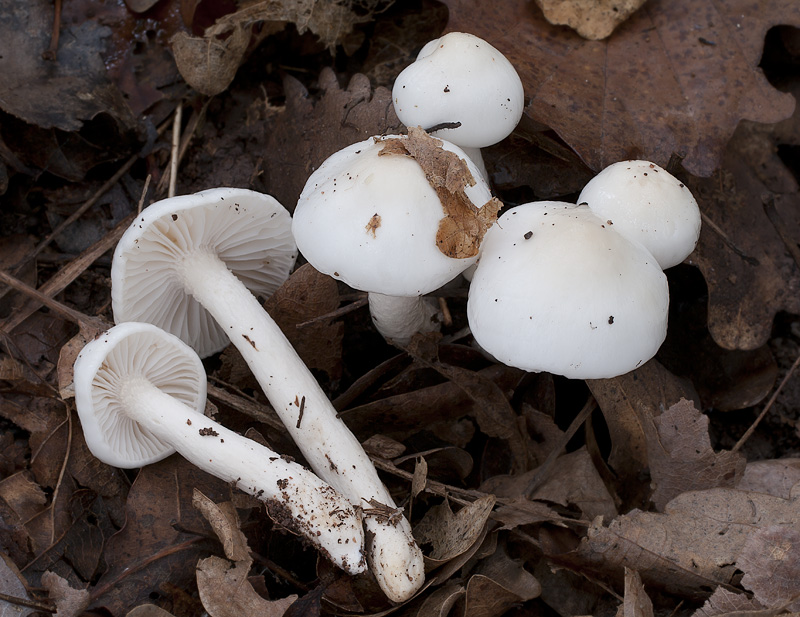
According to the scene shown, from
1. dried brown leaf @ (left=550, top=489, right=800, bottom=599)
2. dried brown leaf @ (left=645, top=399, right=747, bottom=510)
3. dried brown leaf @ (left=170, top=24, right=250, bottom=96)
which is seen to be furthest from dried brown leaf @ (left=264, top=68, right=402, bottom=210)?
dried brown leaf @ (left=550, top=489, right=800, bottom=599)

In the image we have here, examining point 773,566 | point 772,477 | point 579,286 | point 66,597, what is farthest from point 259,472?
point 772,477

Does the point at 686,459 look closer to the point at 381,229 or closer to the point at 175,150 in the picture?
the point at 381,229

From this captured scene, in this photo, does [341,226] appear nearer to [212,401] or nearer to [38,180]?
[212,401]

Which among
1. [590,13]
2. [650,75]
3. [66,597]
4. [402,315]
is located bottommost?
[66,597]

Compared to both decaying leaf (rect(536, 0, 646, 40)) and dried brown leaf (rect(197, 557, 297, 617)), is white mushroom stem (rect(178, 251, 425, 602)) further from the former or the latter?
decaying leaf (rect(536, 0, 646, 40))

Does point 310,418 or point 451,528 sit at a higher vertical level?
point 310,418

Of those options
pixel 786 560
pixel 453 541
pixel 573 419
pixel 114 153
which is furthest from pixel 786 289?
pixel 114 153

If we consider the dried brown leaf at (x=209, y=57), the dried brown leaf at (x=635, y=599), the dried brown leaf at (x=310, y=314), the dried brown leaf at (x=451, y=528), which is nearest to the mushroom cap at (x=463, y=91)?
the dried brown leaf at (x=310, y=314)
